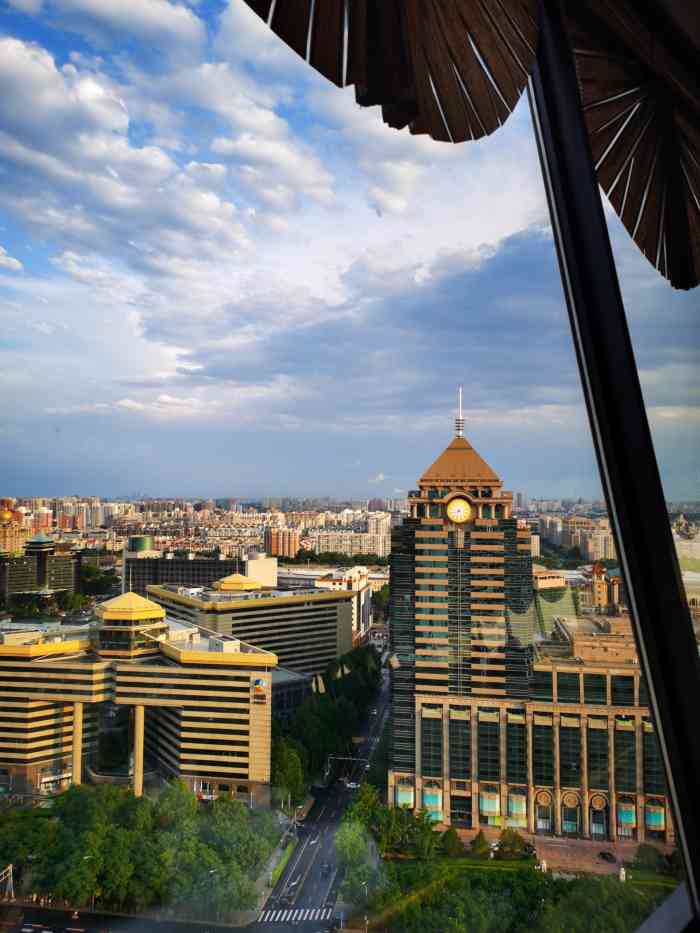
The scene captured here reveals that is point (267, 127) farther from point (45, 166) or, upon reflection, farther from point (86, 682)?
point (86, 682)

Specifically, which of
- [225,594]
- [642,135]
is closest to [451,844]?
[642,135]

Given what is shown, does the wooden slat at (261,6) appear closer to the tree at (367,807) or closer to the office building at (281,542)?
the tree at (367,807)

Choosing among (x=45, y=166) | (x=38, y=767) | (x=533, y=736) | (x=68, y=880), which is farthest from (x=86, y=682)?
(x=533, y=736)

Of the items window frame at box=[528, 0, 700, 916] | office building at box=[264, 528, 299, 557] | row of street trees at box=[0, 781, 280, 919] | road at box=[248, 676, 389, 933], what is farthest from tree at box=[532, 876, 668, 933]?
office building at box=[264, 528, 299, 557]

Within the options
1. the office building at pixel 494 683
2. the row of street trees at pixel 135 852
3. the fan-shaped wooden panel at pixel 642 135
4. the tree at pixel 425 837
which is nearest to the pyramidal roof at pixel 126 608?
the row of street trees at pixel 135 852

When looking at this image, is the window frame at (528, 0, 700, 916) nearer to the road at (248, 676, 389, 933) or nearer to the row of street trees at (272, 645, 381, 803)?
the road at (248, 676, 389, 933)

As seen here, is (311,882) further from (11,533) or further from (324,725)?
(11,533)
